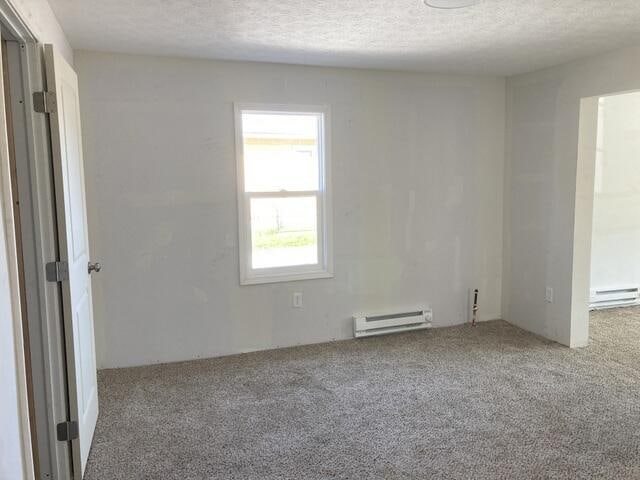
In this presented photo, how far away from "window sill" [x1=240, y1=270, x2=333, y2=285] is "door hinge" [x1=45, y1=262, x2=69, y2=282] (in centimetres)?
183

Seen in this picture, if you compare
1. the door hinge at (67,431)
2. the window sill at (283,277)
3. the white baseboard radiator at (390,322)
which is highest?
the window sill at (283,277)

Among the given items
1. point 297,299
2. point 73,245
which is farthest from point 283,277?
point 73,245

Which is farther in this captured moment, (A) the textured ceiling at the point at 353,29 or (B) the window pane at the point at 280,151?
(B) the window pane at the point at 280,151

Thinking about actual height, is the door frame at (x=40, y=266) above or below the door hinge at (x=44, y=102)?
below

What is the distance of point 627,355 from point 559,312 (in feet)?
1.90

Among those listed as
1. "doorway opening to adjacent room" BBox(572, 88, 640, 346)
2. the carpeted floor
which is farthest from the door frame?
"doorway opening to adjacent room" BBox(572, 88, 640, 346)

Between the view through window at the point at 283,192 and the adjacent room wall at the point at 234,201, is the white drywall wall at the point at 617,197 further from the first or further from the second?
the view through window at the point at 283,192

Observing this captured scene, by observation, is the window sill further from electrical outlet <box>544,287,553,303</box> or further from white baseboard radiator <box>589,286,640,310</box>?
white baseboard radiator <box>589,286,640,310</box>

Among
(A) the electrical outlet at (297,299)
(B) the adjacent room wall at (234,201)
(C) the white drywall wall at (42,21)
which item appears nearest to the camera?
(C) the white drywall wall at (42,21)

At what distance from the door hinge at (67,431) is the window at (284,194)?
185 centimetres

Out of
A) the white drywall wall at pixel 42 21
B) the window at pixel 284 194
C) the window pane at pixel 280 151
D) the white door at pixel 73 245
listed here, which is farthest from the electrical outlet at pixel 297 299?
the white drywall wall at pixel 42 21

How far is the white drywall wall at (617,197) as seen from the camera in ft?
16.0

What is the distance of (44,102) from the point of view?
7.03 feet

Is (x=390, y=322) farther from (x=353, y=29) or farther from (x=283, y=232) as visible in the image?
(x=353, y=29)
